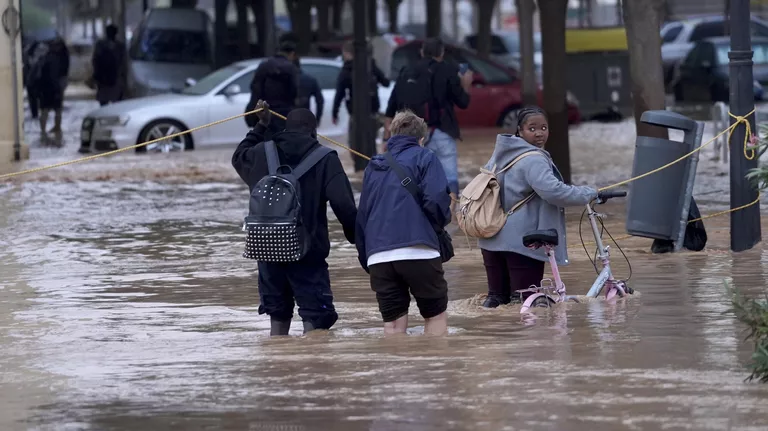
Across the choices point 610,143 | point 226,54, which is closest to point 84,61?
point 226,54

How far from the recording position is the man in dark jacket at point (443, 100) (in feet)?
47.5

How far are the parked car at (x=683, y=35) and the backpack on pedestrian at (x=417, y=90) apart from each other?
80.2ft

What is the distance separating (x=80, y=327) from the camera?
943cm

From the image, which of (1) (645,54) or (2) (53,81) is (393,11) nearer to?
(2) (53,81)

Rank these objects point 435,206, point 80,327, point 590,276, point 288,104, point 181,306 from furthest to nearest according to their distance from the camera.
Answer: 1. point 288,104
2. point 590,276
3. point 181,306
4. point 80,327
5. point 435,206

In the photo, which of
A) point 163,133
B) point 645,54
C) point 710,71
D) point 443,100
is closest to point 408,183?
point 443,100

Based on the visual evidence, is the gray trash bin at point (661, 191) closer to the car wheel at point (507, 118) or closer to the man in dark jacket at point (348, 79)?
the man in dark jacket at point (348, 79)

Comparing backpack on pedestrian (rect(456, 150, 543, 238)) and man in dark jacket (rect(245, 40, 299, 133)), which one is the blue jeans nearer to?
man in dark jacket (rect(245, 40, 299, 133))

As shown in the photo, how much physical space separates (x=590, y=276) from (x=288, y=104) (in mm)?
4182

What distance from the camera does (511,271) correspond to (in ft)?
30.2

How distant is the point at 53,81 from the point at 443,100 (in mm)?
14614

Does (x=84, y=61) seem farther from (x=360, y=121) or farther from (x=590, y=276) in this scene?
(x=590, y=276)

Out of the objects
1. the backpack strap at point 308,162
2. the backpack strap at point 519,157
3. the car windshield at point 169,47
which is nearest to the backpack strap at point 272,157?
the backpack strap at point 308,162

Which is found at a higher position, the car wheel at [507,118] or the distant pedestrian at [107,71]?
the distant pedestrian at [107,71]
